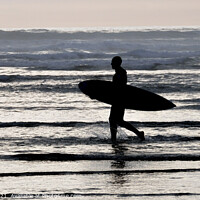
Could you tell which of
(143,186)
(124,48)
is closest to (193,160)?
(143,186)

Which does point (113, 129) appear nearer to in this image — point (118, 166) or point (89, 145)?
point (89, 145)

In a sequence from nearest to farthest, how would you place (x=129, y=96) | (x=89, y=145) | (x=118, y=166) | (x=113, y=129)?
1. (x=118, y=166)
2. (x=89, y=145)
3. (x=113, y=129)
4. (x=129, y=96)

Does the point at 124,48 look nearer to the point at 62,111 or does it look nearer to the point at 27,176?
the point at 62,111

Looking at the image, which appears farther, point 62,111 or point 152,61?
point 152,61

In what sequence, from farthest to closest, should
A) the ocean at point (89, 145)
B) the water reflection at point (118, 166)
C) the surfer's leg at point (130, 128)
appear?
1. the surfer's leg at point (130, 128)
2. the water reflection at point (118, 166)
3. the ocean at point (89, 145)

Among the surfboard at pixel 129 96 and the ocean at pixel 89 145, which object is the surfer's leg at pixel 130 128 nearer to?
the ocean at pixel 89 145

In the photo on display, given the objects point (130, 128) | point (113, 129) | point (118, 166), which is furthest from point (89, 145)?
point (118, 166)

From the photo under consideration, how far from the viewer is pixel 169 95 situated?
21375mm

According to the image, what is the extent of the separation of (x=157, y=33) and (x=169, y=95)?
185 feet

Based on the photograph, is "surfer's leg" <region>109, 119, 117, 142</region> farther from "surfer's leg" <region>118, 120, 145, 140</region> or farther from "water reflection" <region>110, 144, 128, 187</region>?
"water reflection" <region>110, 144, 128, 187</region>

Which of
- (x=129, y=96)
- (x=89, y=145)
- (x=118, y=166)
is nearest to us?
(x=118, y=166)

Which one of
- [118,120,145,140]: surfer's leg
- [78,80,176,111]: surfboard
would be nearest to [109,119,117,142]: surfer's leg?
[118,120,145,140]: surfer's leg

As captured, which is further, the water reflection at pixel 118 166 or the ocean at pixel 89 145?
the water reflection at pixel 118 166

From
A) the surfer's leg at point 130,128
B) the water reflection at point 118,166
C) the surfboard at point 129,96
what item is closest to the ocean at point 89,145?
the water reflection at point 118,166
